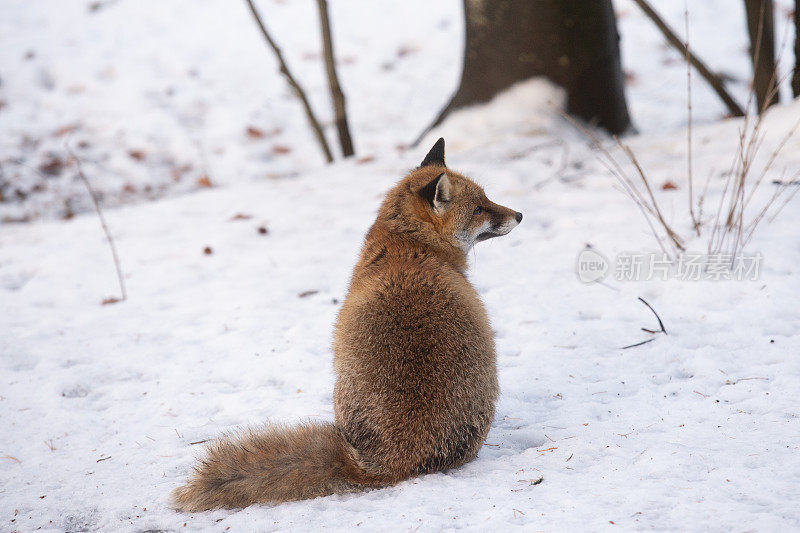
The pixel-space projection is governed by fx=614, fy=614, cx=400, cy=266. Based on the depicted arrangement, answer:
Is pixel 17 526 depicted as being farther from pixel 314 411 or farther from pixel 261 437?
pixel 314 411

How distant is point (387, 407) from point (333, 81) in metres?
6.51

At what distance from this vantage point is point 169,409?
13.8ft

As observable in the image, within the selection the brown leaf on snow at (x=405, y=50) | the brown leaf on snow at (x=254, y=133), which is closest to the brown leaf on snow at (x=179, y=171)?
the brown leaf on snow at (x=254, y=133)

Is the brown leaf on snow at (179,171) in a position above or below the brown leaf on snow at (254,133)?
below

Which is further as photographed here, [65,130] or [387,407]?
[65,130]

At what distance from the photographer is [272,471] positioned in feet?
10.1

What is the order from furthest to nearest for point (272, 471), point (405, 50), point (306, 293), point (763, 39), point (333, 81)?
1. point (405, 50)
2. point (333, 81)
3. point (763, 39)
4. point (306, 293)
5. point (272, 471)

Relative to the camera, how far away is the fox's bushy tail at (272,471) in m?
3.04

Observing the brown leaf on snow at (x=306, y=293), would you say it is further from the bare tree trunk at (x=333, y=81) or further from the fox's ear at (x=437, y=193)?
the bare tree trunk at (x=333, y=81)

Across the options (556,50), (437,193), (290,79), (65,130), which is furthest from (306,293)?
(65,130)

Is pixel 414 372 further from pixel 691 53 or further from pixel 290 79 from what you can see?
pixel 691 53

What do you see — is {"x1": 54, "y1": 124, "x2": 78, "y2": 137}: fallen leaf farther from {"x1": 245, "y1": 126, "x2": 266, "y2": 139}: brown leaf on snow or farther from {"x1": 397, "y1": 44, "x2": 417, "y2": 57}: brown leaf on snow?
{"x1": 397, "y1": 44, "x2": 417, "y2": 57}: brown leaf on snow

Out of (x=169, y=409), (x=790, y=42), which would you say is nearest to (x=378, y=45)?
(x=790, y=42)

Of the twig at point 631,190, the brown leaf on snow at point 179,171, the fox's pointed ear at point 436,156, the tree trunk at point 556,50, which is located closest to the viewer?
the fox's pointed ear at point 436,156
